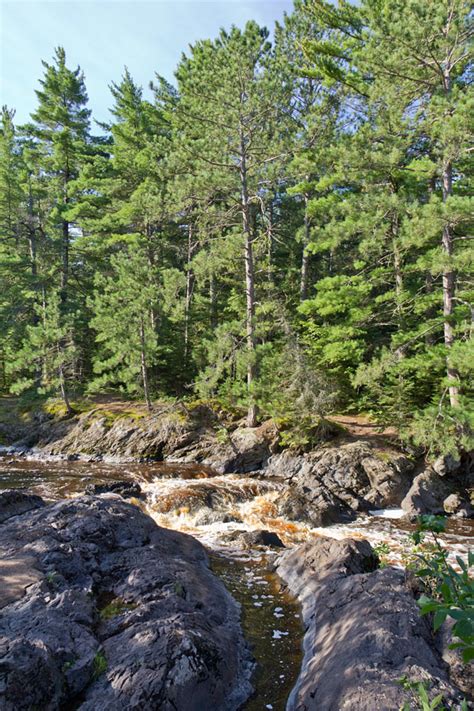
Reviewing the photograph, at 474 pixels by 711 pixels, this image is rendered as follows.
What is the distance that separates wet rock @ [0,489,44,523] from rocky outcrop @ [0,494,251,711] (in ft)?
3.89

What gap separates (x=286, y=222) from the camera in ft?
80.4

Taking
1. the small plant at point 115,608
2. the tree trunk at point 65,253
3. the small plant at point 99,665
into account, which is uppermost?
the tree trunk at point 65,253

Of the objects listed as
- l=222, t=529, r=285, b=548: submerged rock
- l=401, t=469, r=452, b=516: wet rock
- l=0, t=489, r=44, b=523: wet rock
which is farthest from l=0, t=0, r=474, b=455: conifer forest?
l=0, t=489, r=44, b=523: wet rock

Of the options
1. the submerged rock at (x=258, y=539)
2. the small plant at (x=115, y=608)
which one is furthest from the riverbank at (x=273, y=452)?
the small plant at (x=115, y=608)

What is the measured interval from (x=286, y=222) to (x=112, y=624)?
75.1ft

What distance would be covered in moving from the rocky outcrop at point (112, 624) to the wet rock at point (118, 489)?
173 inches

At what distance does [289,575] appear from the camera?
7043mm

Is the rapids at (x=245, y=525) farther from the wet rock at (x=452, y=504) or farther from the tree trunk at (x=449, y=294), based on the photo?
the tree trunk at (x=449, y=294)

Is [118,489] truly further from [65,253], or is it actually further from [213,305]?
[65,253]

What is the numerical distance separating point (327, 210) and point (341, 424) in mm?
7979

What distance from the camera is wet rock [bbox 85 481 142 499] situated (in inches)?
458

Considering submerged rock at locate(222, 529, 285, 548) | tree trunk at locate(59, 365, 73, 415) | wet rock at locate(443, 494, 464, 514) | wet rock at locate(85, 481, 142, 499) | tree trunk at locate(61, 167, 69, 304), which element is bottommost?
wet rock at locate(443, 494, 464, 514)

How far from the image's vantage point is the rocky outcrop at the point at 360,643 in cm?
362

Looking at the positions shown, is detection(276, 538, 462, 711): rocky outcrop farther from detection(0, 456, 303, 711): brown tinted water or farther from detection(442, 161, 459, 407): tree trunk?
detection(442, 161, 459, 407): tree trunk
